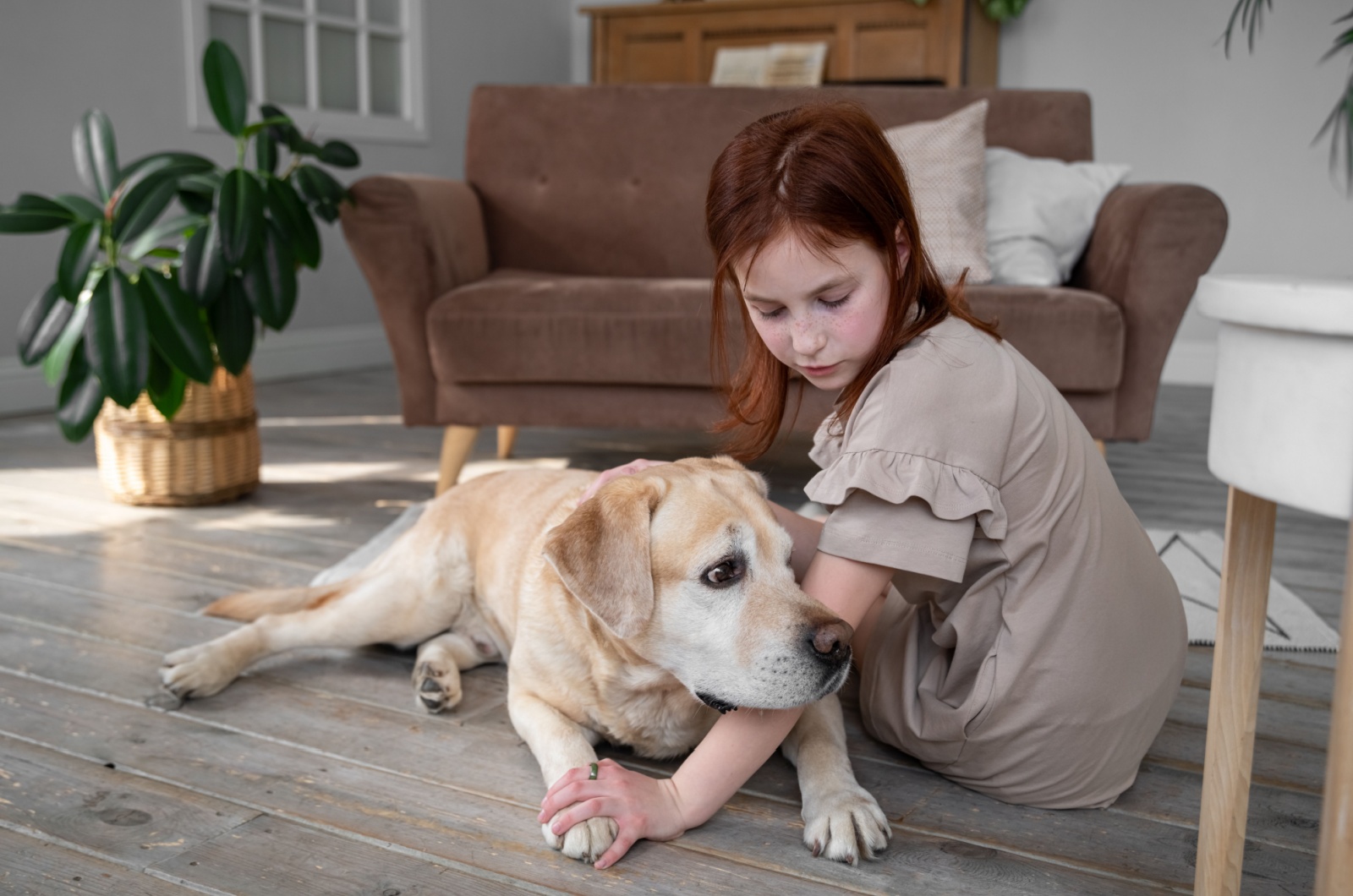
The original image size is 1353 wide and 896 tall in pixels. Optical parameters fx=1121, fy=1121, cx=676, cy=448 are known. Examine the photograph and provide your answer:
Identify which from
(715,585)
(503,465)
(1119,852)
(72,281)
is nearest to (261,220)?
(72,281)

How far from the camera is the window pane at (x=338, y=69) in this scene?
6289 millimetres

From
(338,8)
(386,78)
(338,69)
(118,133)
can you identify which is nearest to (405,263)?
(118,133)

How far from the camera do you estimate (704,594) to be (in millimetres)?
1435

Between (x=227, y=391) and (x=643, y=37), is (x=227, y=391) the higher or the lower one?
the lower one

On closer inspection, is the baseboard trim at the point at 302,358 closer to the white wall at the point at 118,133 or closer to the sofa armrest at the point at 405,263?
the white wall at the point at 118,133

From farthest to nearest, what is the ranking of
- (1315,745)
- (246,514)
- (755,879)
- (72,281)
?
(246,514) < (72,281) < (1315,745) < (755,879)

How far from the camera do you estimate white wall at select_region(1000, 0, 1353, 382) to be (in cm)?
597

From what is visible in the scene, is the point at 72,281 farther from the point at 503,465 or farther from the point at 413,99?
the point at 413,99

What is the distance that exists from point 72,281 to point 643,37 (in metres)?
4.94

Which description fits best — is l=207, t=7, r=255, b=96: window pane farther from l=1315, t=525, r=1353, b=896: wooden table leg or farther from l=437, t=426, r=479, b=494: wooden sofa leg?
l=1315, t=525, r=1353, b=896: wooden table leg

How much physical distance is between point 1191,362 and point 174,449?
5393 mm

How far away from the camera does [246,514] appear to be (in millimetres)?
3305

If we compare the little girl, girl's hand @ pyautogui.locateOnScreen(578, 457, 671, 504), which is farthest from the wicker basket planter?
the little girl

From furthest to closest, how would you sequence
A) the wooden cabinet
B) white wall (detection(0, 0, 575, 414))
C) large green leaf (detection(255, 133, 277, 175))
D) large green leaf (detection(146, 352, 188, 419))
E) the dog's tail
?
1. the wooden cabinet
2. white wall (detection(0, 0, 575, 414))
3. large green leaf (detection(255, 133, 277, 175))
4. large green leaf (detection(146, 352, 188, 419))
5. the dog's tail
